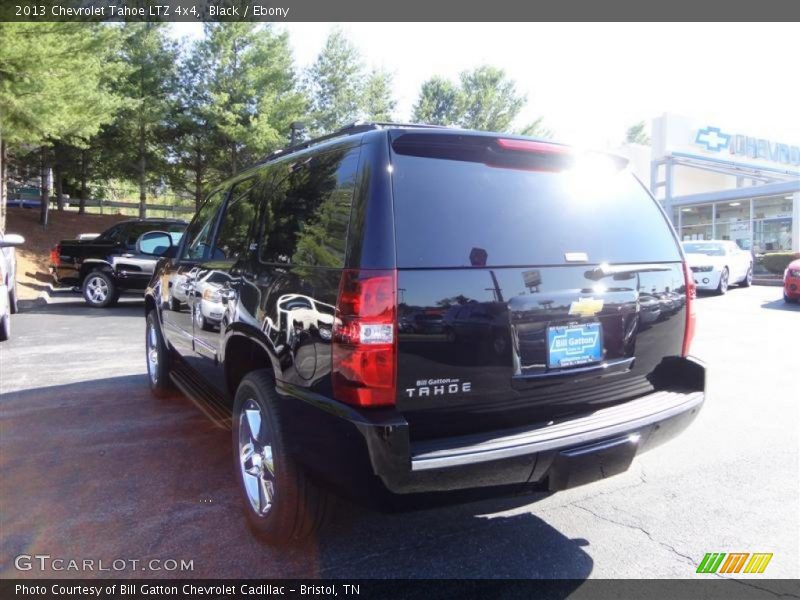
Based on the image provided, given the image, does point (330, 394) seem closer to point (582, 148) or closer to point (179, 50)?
point (582, 148)

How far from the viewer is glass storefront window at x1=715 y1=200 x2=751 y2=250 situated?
29.3m

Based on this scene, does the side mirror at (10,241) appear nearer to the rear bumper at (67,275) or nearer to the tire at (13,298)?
the tire at (13,298)

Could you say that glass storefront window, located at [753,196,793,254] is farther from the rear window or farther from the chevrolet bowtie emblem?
the chevrolet bowtie emblem

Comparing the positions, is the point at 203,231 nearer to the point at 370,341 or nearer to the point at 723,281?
the point at 370,341

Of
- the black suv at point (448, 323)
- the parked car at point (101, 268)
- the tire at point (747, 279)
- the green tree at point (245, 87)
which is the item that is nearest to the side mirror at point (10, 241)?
the parked car at point (101, 268)

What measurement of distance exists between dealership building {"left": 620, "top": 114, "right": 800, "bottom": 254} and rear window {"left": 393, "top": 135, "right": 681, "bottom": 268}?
2718cm

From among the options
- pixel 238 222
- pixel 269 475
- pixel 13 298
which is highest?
pixel 238 222

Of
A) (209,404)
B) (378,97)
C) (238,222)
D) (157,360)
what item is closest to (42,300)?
(157,360)

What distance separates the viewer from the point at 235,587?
262 cm

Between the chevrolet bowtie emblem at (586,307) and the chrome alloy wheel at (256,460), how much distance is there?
154cm

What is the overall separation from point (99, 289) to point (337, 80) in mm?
19051

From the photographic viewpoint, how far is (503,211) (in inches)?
105

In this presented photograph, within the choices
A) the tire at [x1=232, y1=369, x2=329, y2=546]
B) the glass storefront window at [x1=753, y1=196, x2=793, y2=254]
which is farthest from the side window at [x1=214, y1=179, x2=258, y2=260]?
the glass storefront window at [x1=753, y1=196, x2=793, y2=254]

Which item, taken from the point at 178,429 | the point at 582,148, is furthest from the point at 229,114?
the point at 582,148
